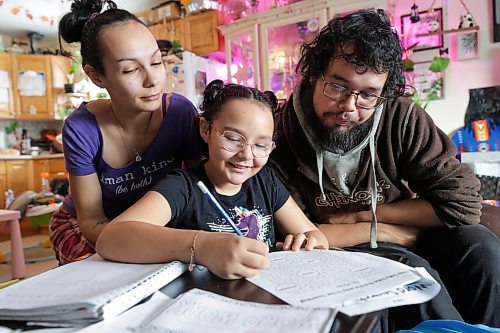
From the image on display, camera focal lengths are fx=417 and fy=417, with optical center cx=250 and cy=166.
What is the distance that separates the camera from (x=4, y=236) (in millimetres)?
5012

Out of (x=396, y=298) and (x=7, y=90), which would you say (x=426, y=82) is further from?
(x=7, y=90)

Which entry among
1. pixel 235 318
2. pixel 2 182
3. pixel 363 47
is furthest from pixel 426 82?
pixel 2 182

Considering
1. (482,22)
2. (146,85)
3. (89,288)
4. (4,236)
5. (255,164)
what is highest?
(482,22)

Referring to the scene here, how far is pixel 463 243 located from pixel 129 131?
0.99 metres

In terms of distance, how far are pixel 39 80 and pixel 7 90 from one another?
18.1 inches

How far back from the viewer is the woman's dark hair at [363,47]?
3.74 feet

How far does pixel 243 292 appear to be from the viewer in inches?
24.2

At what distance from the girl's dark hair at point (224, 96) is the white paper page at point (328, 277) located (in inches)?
16.4

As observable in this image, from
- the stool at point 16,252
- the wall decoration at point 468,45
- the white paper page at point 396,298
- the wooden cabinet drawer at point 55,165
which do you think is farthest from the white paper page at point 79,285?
the wooden cabinet drawer at point 55,165

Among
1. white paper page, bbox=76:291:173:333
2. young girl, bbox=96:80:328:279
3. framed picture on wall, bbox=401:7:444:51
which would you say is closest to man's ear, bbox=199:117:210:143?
young girl, bbox=96:80:328:279

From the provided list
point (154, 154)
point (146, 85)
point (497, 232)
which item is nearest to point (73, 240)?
point (154, 154)

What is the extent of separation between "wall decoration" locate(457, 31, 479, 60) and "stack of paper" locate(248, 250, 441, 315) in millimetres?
3048

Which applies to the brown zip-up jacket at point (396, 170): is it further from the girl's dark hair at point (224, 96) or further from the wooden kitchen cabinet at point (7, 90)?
the wooden kitchen cabinet at point (7, 90)

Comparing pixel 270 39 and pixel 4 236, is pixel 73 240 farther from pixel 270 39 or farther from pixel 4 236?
pixel 4 236
